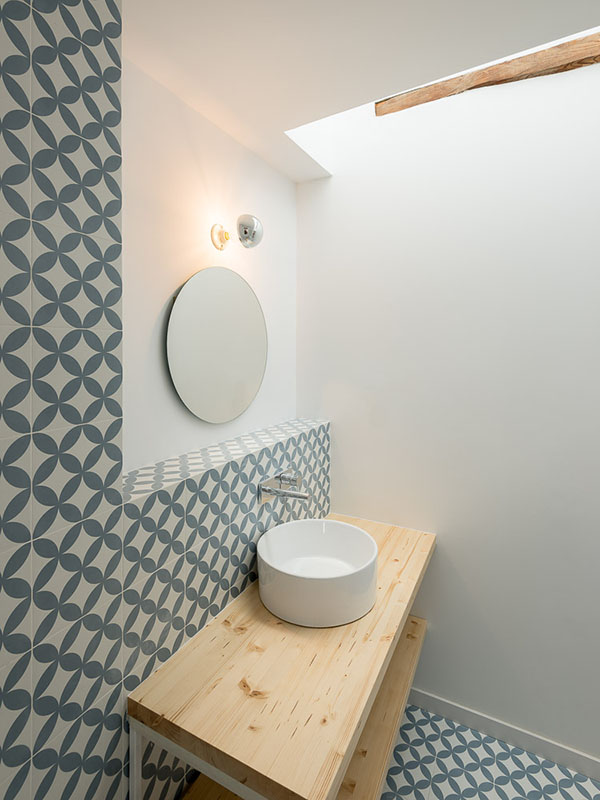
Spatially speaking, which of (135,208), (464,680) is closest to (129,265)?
(135,208)

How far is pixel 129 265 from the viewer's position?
1275 mm

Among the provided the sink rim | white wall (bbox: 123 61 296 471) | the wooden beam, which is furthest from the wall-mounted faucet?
the wooden beam

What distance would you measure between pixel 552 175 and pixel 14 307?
71.2 inches

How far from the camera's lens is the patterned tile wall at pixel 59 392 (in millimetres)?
784

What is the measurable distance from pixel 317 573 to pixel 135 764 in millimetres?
779

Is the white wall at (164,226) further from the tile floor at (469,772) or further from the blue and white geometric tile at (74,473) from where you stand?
the tile floor at (469,772)

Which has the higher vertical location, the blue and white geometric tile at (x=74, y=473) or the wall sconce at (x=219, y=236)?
the wall sconce at (x=219, y=236)

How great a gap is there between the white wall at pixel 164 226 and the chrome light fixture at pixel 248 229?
0.07m

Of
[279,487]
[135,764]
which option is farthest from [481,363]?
[135,764]

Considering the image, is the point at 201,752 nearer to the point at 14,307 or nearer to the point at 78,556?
the point at 78,556

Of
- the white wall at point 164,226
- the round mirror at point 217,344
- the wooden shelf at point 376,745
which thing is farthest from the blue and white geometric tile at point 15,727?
the round mirror at point 217,344

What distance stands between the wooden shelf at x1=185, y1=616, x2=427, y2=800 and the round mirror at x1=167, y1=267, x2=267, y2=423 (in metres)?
1.15

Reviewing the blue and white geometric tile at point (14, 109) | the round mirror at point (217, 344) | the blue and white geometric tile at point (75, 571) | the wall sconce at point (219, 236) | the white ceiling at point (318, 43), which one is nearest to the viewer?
the blue and white geometric tile at point (14, 109)

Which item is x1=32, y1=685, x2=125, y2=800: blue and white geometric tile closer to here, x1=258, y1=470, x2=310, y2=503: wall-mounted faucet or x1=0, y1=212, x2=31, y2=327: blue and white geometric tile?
x1=258, y1=470, x2=310, y2=503: wall-mounted faucet
